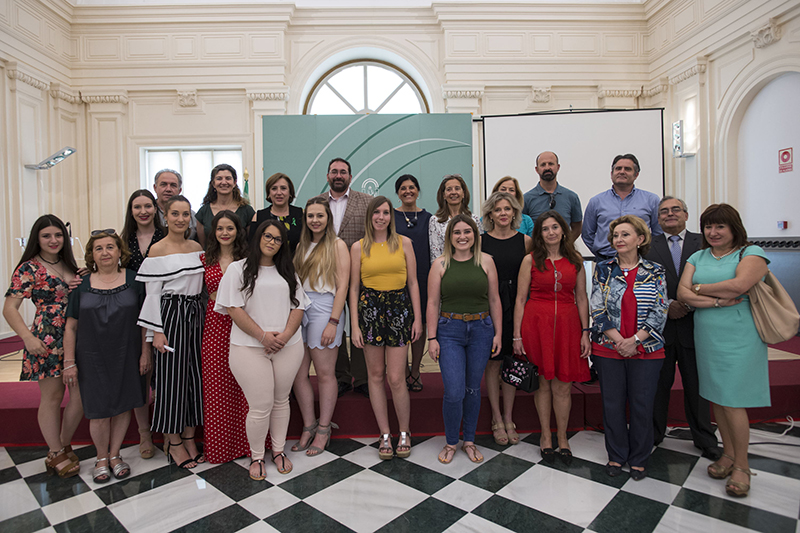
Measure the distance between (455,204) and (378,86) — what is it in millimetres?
5585

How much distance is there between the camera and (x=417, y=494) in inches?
87.3

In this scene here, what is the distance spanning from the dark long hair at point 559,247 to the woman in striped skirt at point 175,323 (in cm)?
190

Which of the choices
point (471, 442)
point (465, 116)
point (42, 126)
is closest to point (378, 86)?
point (465, 116)

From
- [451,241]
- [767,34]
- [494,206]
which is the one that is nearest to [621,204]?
[494,206]

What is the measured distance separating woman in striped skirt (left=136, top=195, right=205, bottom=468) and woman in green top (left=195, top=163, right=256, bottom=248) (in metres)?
0.35

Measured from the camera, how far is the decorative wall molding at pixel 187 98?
6996 mm

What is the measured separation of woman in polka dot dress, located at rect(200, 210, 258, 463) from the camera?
96.3 inches

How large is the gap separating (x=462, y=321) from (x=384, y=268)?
53cm

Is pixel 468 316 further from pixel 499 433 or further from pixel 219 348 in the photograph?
pixel 219 348

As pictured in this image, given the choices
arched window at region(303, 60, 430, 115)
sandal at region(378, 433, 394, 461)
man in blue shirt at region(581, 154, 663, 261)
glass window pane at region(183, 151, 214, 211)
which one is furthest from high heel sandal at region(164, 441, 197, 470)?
arched window at region(303, 60, 430, 115)

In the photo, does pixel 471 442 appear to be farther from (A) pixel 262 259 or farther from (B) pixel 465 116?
(B) pixel 465 116

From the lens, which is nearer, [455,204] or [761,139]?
[455,204]

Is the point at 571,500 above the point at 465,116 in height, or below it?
below

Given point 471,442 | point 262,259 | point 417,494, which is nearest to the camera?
point 417,494
